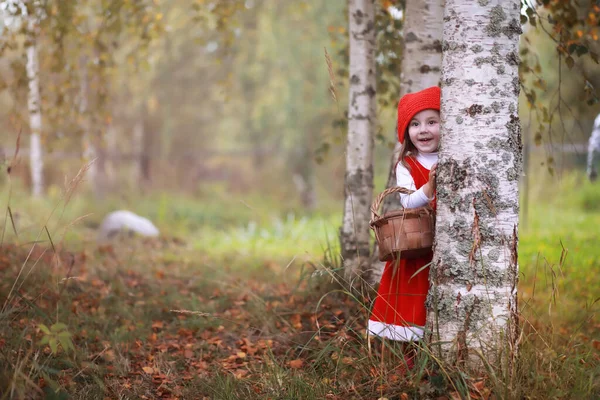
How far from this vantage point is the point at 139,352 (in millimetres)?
3578

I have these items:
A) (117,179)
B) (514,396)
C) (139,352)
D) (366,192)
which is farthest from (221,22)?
(117,179)

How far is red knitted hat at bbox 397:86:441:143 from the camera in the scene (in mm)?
2975

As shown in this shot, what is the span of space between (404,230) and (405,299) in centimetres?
43

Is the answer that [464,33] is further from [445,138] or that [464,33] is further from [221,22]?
[221,22]

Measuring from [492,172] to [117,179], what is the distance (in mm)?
15014

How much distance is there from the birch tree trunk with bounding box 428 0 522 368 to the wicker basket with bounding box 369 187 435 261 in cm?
21

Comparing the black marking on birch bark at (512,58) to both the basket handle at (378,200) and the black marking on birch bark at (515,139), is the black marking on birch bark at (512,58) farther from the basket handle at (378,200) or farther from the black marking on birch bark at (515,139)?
the basket handle at (378,200)

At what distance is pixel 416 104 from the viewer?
3000mm

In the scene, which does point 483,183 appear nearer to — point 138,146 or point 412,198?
point 412,198

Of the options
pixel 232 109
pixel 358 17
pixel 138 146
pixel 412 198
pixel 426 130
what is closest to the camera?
pixel 412 198

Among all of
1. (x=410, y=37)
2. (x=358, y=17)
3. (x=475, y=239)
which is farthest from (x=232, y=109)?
(x=475, y=239)

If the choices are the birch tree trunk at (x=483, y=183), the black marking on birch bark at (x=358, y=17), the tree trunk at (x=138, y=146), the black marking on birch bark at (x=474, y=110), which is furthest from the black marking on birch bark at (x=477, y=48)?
the tree trunk at (x=138, y=146)

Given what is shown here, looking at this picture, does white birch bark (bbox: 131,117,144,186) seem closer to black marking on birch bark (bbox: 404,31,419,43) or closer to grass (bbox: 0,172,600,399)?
grass (bbox: 0,172,600,399)

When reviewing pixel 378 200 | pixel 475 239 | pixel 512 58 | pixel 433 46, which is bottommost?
pixel 475 239
